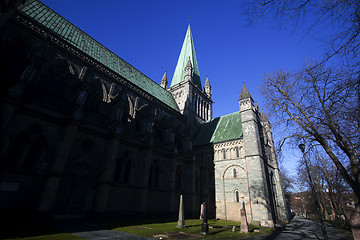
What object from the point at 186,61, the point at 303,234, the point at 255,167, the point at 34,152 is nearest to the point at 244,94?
the point at 255,167

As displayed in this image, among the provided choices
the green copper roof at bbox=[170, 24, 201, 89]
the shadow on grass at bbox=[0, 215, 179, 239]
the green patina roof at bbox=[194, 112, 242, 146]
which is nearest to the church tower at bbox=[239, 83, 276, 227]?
the green patina roof at bbox=[194, 112, 242, 146]

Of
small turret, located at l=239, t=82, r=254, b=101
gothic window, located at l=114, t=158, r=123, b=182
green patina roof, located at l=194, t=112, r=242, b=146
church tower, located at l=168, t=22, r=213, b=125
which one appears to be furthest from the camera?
church tower, located at l=168, t=22, r=213, b=125

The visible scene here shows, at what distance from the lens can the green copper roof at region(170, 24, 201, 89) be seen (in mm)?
39312

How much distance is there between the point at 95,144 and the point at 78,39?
13.6 metres

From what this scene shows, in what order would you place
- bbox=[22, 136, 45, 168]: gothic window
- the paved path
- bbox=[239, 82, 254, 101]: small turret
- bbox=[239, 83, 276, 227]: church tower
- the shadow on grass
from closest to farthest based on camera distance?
the shadow on grass
bbox=[22, 136, 45, 168]: gothic window
the paved path
bbox=[239, 83, 276, 227]: church tower
bbox=[239, 82, 254, 101]: small turret

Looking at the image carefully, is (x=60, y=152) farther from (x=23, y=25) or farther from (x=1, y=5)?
(x=23, y=25)

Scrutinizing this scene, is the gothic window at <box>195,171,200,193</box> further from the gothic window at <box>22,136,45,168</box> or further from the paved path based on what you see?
the gothic window at <box>22,136,45,168</box>

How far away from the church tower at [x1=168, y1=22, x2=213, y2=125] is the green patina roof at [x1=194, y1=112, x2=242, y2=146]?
291cm

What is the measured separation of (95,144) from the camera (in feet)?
47.0

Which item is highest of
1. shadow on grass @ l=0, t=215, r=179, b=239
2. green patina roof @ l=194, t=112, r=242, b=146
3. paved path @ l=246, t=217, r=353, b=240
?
green patina roof @ l=194, t=112, r=242, b=146

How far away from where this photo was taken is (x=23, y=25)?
13.5m

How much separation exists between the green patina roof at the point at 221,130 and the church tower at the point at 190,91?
2907 mm

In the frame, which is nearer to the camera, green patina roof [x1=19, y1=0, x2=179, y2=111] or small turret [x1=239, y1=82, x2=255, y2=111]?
green patina roof [x1=19, y1=0, x2=179, y2=111]

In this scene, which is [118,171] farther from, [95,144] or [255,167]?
[255,167]
